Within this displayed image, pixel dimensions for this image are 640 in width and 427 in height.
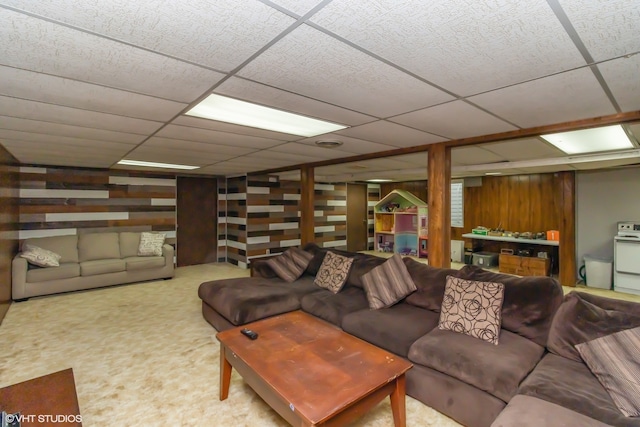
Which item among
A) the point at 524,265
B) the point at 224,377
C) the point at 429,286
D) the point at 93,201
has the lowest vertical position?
the point at 224,377

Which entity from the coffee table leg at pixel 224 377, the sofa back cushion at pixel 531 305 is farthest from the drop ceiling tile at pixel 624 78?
the coffee table leg at pixel 224 377

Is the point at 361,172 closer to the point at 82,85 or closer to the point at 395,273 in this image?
the point at 395,273

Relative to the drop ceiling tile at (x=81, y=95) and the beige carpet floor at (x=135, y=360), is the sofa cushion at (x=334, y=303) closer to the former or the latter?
the beige carpet floor at (x=135, y=360)

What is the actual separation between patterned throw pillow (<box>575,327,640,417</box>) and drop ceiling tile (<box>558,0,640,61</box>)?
60.8 inches

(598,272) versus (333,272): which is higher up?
(333,272)

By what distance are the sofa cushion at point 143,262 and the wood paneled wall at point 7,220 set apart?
1.46 metres

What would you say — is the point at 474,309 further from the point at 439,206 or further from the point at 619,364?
the point at 439,206

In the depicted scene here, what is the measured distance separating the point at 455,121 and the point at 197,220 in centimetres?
603

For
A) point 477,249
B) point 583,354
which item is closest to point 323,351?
point 583,354

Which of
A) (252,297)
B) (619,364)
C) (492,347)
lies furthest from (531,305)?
(252,297)

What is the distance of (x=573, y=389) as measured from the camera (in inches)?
67.4

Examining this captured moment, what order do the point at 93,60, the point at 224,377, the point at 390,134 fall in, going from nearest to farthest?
the point at 93,60 < the point at 224,377 < the point at 390,134

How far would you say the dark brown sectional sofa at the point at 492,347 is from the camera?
1.63 m

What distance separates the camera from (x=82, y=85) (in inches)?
73.1
